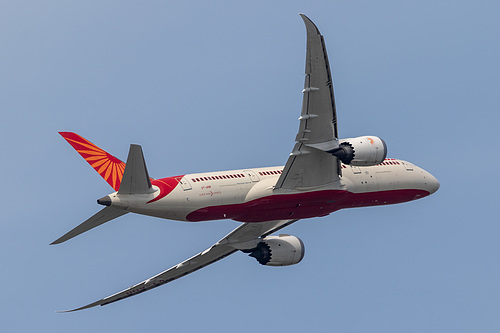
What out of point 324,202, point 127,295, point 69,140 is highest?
point 69,140

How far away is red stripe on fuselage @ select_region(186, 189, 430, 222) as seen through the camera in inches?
2282

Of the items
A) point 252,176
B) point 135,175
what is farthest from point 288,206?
point 135,175

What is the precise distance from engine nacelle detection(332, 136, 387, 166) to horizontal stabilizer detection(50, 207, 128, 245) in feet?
42.4

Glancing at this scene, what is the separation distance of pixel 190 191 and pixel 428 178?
59.9 feet

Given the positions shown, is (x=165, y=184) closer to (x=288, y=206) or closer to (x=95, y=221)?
(x=95, y=221)

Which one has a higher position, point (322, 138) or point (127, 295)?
point (322, 138)

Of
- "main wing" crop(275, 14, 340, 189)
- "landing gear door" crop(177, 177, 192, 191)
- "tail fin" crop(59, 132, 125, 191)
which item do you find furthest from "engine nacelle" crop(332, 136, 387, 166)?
"tail fin" crop(59, 132, 125, 191)

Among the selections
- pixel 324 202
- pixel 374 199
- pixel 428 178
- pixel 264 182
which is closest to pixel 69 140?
pixel 264 182

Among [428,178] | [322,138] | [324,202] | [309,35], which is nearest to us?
[309,35]

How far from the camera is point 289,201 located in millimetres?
58969

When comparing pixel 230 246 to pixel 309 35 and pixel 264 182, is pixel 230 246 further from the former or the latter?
pixel 309 35

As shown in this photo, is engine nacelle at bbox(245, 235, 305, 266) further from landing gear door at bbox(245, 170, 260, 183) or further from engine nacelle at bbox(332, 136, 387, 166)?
engine nacelle at bbox(332, 136, 387, 166)

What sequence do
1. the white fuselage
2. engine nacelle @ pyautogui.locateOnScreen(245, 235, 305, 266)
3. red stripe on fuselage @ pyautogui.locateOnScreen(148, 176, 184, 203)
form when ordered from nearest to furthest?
1. red stripe on fuselage @ pyautogui.locateOnScreen(148, 176, 184, 203)
2. the white fuselage
3. engine nacelle @ pyautogui.locateOnScreen(245, 235, 305, 266)

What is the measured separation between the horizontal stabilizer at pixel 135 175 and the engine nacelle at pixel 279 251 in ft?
47.1
